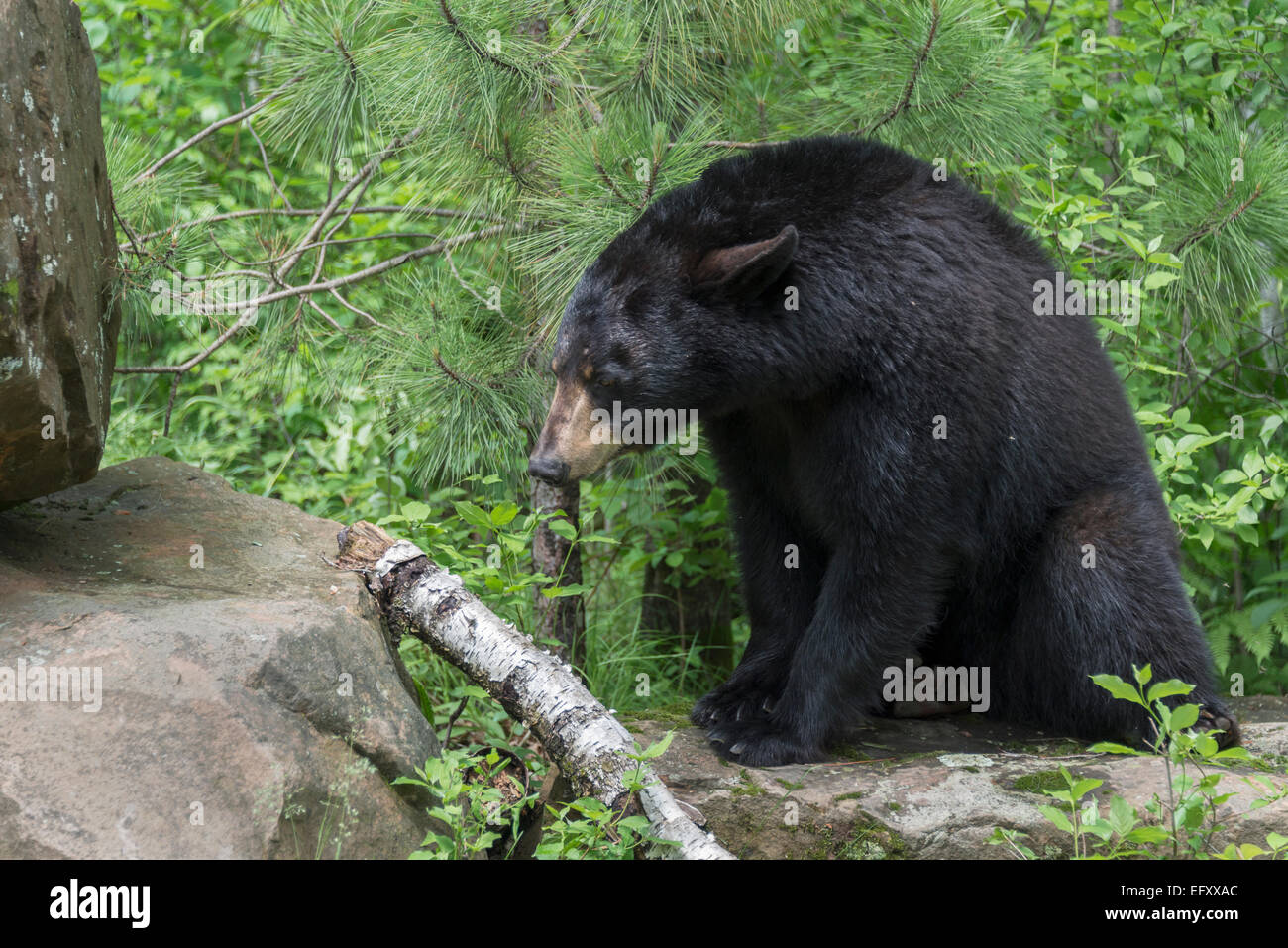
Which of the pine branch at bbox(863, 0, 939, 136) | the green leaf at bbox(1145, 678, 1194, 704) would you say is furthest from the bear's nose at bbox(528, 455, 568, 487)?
the pine branch at bbox(863, 0, 939, 136)

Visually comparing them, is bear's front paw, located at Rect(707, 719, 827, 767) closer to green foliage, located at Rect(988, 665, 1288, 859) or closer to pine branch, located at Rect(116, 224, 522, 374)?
green foliage, located at Rect(988, 665, 1288, 859)

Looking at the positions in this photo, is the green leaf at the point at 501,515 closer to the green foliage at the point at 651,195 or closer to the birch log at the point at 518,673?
the green foliage at the point at 651,195

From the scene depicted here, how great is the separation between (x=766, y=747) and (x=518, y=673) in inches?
39.8

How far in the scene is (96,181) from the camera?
386 cm

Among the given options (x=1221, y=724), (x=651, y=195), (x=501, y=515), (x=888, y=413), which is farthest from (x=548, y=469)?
(x=1221, y=724)

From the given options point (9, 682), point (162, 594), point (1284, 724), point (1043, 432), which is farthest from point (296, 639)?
point (1284, 724)

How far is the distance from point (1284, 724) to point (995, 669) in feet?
4.11

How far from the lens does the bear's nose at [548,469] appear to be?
415cm

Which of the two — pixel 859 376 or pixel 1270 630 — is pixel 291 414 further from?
pixel 1270 630

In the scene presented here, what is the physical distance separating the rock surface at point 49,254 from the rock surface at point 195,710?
0.39 meters

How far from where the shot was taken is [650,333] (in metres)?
4.07

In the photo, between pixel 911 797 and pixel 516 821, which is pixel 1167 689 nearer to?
pixel 911 797

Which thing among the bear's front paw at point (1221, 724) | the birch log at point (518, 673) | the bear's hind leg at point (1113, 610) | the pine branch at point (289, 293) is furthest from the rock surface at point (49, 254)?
the bear's front paw at point (1221, 724)
